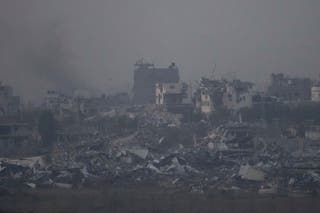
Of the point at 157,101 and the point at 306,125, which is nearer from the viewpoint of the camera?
the point at 306,125

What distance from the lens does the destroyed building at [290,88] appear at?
26.6m

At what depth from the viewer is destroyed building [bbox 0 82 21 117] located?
25078 millimetres

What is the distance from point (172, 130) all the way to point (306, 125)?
3.58 m

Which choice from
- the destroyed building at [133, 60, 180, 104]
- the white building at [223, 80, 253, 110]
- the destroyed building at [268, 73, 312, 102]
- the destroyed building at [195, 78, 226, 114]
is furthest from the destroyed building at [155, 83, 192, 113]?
the destroyed building at [133, 60, 180, 104]

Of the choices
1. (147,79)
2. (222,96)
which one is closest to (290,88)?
(222,96)

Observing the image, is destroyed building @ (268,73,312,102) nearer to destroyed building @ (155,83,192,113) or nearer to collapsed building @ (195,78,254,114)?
collapsed building @ (195,78,254,114)

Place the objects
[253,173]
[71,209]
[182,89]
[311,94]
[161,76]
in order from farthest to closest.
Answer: [161,76] → [311,94] → [182,89] → [253,173] → [71,209]

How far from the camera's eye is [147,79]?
30.4 m

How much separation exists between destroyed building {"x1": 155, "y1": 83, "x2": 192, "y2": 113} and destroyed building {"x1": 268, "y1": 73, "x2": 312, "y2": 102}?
3.61 meters

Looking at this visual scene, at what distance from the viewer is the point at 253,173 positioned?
12.6 metres

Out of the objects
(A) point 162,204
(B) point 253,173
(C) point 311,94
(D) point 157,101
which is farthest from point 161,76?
(A) point 162,204

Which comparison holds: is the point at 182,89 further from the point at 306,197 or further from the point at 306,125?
the point at 306,197

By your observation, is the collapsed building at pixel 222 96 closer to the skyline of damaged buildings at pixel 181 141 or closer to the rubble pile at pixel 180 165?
the skyline of damaged buildings at pixel 181 141

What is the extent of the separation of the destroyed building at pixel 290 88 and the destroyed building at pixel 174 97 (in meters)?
3.61
